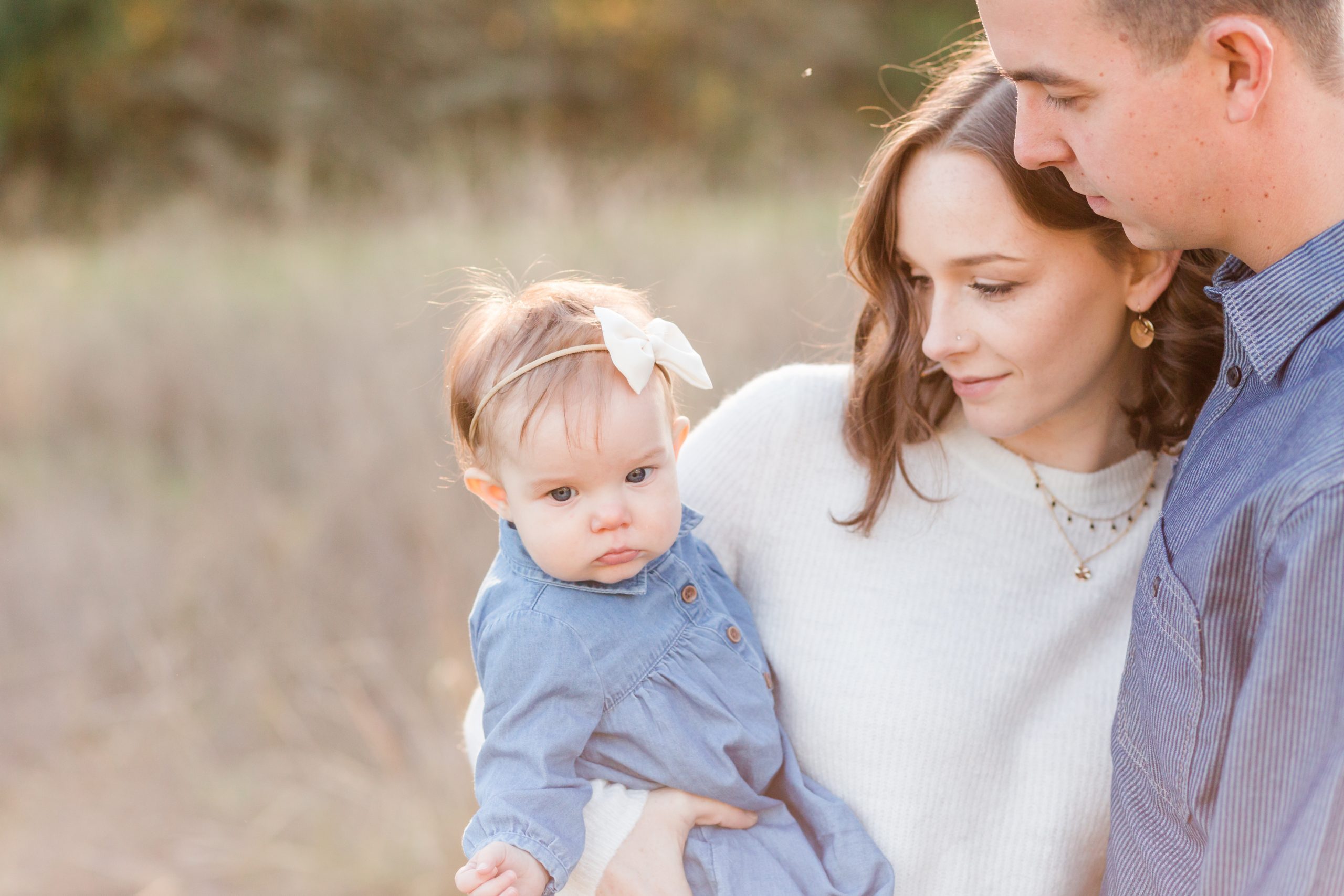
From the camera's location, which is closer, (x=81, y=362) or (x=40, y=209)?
(x=81, y=362)

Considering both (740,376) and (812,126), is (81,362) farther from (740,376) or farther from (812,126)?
(812,126)

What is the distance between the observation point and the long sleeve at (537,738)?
4.86 feet

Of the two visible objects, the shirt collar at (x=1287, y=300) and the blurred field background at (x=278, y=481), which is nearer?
the shirt collar at (x=1287, y=300)

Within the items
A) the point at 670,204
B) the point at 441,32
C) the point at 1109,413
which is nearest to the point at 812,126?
the point at 441,32

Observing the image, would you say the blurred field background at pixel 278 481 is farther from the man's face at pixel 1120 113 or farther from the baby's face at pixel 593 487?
the man's face at pixel 1120 113

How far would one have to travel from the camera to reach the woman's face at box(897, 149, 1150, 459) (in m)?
1.73

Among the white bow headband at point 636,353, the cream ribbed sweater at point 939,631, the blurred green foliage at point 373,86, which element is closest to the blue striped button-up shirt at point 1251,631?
the cream ribbed sweater at point 939,631

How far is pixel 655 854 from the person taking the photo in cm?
160

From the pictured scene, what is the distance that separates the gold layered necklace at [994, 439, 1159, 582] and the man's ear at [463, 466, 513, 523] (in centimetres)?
89

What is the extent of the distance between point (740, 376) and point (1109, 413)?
2.51 metres

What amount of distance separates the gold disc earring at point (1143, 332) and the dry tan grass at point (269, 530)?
1064 millimetres

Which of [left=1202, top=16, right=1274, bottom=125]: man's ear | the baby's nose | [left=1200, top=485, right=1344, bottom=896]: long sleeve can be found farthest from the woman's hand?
[left=1202, top=16, right=1274, bottom=125]: man's ear

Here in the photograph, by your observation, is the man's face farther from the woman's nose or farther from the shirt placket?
the shirt placket

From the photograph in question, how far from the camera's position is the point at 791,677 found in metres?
1.83
